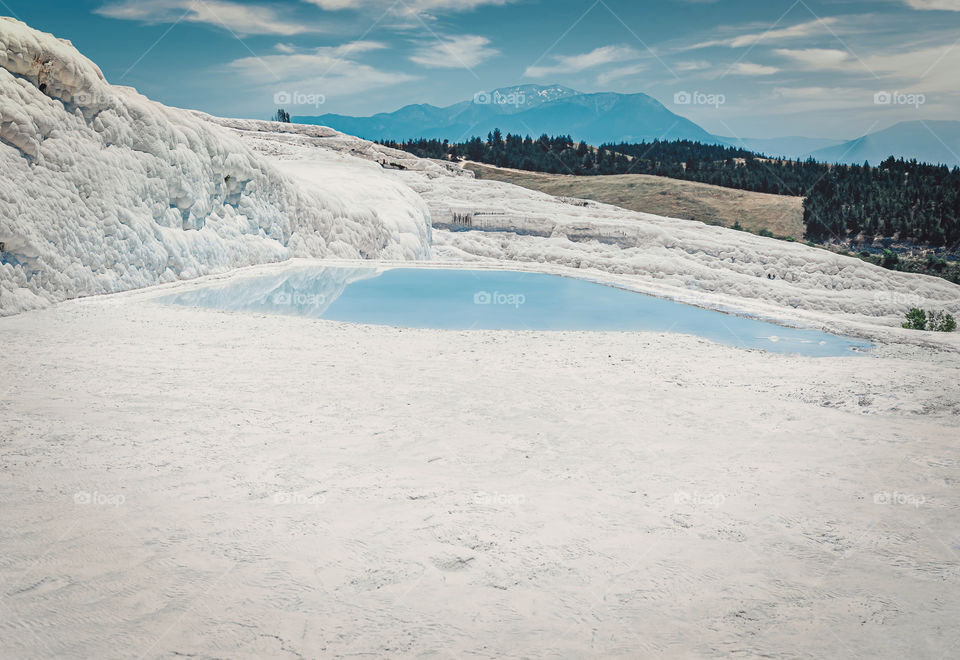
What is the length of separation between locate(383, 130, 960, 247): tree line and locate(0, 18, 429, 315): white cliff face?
143ft

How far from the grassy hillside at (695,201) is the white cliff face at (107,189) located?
39473 millimetres

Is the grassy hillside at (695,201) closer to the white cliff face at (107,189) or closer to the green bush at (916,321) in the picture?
the green bush at (916,321)

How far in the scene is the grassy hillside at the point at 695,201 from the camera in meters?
49.8

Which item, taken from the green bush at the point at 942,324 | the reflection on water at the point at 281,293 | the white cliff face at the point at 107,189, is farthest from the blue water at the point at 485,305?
the green bush at the point at 942,324

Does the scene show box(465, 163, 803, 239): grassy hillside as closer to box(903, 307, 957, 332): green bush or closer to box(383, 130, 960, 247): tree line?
box(383, 130, 960, 247): tree line

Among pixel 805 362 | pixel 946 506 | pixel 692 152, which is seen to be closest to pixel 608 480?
pixel 946 506

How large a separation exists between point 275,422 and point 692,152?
95.3m

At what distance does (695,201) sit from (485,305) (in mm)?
44303

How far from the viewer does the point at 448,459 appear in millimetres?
4836

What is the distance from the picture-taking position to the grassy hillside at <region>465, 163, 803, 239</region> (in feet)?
164

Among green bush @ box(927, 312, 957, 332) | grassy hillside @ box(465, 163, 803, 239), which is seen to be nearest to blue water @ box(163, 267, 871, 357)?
green bush @ box(927, 312, 957, 332)

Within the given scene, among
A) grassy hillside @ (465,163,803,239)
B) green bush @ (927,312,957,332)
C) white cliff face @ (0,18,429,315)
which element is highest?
grassy hillside @ (465,163,803,239)

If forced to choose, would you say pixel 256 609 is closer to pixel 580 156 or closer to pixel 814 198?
pixel 814 198

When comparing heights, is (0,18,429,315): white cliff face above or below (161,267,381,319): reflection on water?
above
